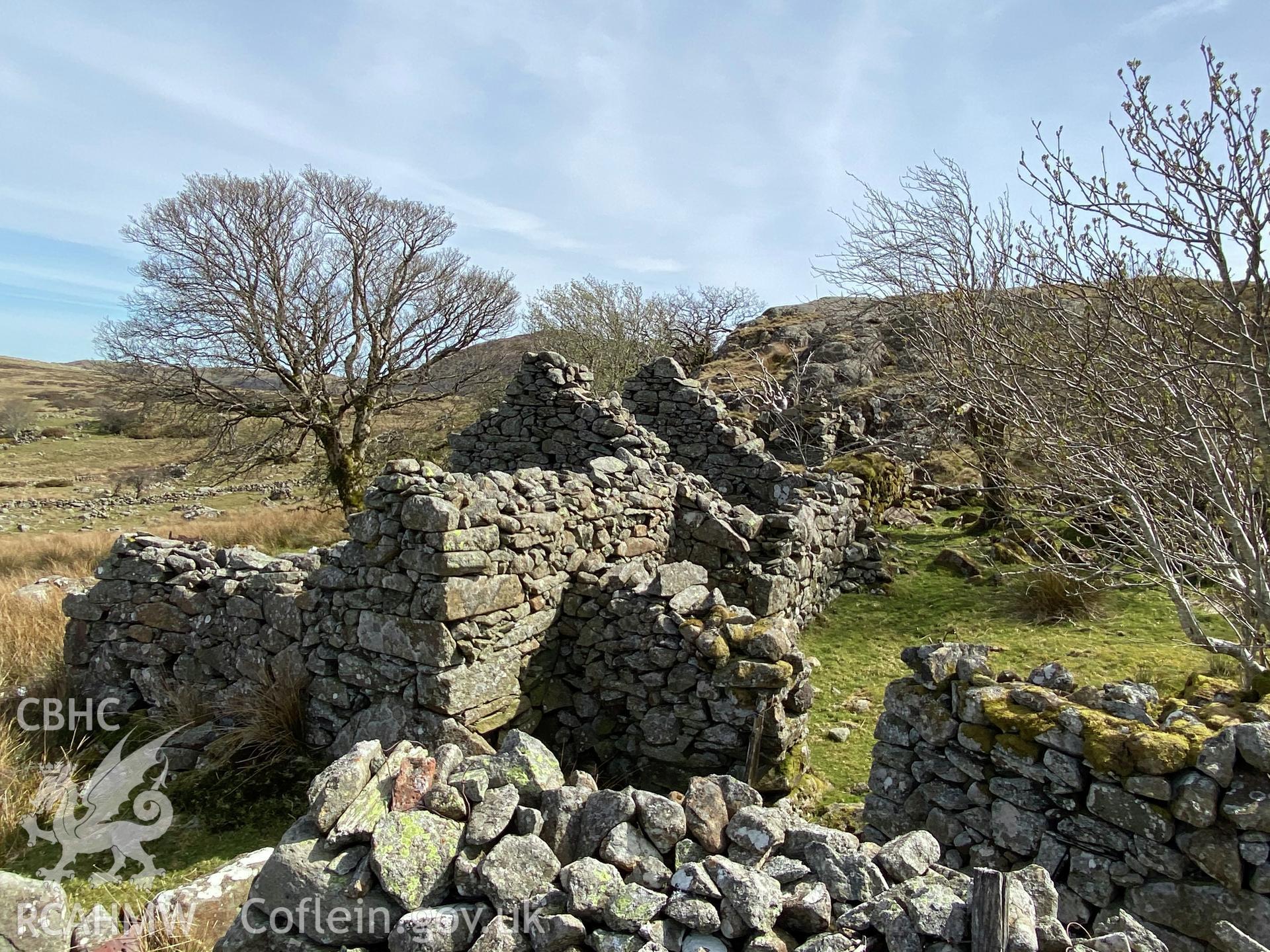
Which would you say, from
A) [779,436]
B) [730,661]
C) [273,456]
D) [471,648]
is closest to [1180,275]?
[730,661]

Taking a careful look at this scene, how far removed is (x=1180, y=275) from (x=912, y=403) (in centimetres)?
1615

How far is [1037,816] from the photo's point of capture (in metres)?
3.90

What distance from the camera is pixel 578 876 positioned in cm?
275

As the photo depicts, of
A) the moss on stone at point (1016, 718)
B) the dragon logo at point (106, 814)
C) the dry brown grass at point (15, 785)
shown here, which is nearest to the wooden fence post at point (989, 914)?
the moss on stone at point (1016, 718)

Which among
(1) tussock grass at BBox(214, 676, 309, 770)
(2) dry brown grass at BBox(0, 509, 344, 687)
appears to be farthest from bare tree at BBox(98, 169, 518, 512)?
(1) tussock grass at BBox(214, 676, 309, 770)

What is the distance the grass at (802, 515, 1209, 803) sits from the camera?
701 cm

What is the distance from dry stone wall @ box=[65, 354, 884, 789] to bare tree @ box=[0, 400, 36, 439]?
5026 centimetres

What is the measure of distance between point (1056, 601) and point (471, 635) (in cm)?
822

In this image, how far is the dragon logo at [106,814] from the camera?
204 inches

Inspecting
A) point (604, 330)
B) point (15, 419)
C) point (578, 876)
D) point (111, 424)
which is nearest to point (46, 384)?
point (15, 419)

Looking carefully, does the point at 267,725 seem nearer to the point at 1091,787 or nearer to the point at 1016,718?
the point at 1016,718

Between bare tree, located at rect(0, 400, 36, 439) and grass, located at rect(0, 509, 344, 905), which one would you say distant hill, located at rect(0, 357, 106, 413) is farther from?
grass, located at rect(0, 509, 344, 905)

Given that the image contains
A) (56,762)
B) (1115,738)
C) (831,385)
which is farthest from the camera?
(831,385)

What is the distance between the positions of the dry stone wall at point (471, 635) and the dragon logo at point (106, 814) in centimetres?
43
